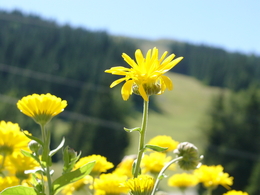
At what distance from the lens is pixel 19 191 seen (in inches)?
18.8

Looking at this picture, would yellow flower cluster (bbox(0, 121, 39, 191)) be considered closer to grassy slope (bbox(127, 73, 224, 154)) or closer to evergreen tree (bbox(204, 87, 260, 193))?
evergreen tree (bbox(204, 87, 260, 193))

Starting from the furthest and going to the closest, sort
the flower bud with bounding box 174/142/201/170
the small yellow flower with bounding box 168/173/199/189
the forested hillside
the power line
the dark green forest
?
the forested hillside < the power line < the dark green forest < the small yellow flower with bounding box 168/173/199/189 < the flower bud with bounding box 174/142/201/170

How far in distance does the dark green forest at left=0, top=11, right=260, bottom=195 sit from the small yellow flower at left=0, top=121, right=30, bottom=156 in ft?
61.5

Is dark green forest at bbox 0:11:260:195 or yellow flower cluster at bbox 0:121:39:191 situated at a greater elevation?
yellow flower cluster at bbox 0:121:39:191

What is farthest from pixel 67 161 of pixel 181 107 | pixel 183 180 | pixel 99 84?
pixel 181 107

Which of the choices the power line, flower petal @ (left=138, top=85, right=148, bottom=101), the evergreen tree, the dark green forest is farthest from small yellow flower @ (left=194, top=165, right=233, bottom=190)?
the power line

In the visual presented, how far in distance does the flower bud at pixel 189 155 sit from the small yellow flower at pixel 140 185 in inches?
4.5

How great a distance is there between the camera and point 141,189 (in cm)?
48

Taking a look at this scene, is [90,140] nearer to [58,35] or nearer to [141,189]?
[141,189]

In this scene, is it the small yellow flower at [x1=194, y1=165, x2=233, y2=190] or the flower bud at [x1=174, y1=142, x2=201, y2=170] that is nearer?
the flower bud at [x1=174, y1=142, x2=201, y2=170]

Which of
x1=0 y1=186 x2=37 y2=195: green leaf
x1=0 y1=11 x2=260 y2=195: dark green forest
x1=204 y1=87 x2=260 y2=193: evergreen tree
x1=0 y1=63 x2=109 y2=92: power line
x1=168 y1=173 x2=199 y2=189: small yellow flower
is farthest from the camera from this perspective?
x1=0 y1=63 x2=109 y2=92: power line

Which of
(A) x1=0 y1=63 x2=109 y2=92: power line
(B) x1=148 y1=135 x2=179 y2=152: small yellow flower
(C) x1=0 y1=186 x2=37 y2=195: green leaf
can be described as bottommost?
(A) x1=0 y1=63 x2=109 y2=92: power line

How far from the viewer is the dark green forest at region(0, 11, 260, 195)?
23.3 metres

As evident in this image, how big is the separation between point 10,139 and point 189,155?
0.31 metres
